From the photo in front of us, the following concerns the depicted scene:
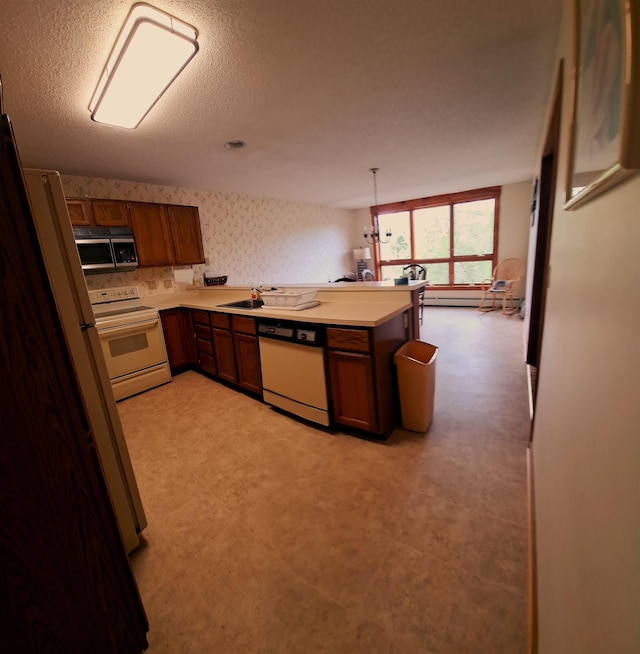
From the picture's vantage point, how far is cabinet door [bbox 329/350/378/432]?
6.53ft

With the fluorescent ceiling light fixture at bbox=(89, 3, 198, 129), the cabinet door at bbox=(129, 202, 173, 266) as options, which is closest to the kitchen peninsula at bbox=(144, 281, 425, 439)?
the cabinet door at bbox=(129, 202, 173, 266)

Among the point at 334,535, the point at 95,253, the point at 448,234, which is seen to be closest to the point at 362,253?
the point at 448,234

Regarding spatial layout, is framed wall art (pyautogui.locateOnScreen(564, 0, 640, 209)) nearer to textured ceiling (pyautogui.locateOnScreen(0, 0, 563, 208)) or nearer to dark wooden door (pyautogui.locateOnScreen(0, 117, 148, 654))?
textured ceiling (pyautogui.locateOnScreen(0, 0, 563, 208))

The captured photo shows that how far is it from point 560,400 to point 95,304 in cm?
408

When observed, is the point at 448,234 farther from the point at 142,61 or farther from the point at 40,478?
the point at 40,478

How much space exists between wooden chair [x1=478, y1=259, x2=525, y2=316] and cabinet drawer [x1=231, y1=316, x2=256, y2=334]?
181 inches

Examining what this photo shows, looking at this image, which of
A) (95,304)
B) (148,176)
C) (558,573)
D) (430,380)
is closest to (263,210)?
(148,176)

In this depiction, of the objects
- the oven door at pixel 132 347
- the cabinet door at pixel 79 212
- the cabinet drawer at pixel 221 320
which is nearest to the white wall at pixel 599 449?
the cabinet drawer at pixel 221 320

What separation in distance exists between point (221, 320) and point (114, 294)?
1464mm

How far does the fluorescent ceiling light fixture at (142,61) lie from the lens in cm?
134

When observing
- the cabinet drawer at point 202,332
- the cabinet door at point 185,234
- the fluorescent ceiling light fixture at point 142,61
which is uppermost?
the fluorescent ceiling light fixture at point 142,61

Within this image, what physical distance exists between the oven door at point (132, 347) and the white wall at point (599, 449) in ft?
11.1

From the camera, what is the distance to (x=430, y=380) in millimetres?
2092

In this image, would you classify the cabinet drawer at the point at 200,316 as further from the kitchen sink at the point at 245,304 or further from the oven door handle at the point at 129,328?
the oven door handle at the point at 129,328
